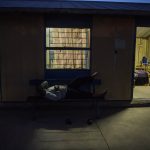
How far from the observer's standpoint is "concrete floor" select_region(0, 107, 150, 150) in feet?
13.3

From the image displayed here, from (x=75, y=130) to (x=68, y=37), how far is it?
8.49 feet

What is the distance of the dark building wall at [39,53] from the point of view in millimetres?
6215

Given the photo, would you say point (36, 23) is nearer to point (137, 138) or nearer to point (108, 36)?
point (108, 36)

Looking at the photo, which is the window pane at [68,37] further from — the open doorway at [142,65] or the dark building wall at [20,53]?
the open doorway at [142,65]

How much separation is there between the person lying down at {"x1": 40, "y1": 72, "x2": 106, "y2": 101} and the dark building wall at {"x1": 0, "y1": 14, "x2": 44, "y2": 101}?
78cm

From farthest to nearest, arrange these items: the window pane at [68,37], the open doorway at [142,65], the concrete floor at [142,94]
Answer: the open doorway at [142,65] < the concrete floor at [142,94] < the window pane at [68,37]

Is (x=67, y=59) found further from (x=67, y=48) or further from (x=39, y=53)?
(x=39, y=53)

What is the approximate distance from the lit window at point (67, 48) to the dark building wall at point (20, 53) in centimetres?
25

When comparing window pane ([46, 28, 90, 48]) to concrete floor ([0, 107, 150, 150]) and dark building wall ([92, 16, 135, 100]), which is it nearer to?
dark building wall ([92, 16, 135, 100])

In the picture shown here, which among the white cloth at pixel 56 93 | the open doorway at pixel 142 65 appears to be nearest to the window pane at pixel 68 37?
the white cloth at pixel 56 93

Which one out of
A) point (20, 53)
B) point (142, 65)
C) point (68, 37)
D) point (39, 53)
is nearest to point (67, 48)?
point (68, 37)

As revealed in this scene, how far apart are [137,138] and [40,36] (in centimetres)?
329

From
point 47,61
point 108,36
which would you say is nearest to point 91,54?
point 108,36

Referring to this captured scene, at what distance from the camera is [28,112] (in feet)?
19.3
